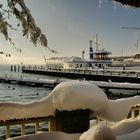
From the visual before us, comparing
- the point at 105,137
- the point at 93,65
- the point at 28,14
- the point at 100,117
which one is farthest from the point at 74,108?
the point at 93,65

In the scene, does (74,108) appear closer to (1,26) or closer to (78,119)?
(78,119)

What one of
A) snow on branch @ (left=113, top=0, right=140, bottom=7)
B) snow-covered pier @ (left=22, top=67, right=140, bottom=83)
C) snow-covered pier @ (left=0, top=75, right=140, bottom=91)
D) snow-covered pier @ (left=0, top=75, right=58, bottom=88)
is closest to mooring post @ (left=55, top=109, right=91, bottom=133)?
snow on branch @ (left=113, top=0, right=140, bottom=7)

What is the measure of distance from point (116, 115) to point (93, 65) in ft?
301

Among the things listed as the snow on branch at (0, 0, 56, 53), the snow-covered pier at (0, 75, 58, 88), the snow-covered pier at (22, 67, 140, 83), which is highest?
the snow on branch at (0, 0, 56, 53)

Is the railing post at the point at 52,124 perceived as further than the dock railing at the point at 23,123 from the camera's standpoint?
Yes

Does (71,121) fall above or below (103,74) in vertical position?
above

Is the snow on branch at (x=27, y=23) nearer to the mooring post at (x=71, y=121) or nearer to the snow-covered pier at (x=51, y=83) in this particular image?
the mooring post at (x=71, y=121)

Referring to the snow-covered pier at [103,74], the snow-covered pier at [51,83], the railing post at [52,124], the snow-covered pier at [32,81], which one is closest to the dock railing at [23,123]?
the railing post at [52,124]

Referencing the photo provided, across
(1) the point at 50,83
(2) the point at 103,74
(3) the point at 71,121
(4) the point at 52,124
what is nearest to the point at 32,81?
(1) the point at 50,83

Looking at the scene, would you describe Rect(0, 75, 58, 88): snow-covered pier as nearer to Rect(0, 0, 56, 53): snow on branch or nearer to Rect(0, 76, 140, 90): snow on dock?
Rect(0, 76, 140, 90): snow on dock

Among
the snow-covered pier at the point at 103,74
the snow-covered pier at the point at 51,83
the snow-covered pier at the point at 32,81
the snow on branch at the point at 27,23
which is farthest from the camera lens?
the snow-covered pier at the point at 32,81

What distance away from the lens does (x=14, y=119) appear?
5.01 meters

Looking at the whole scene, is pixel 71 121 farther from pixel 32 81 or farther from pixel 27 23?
pixel 32 81

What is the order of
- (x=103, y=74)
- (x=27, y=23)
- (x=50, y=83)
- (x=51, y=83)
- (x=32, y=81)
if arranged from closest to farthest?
1. (x=27, y=23)
2. (x=51, y=83)
3. (x=50, y=83)
4. (x=32, y=81)
5. (x=103, y=74)
